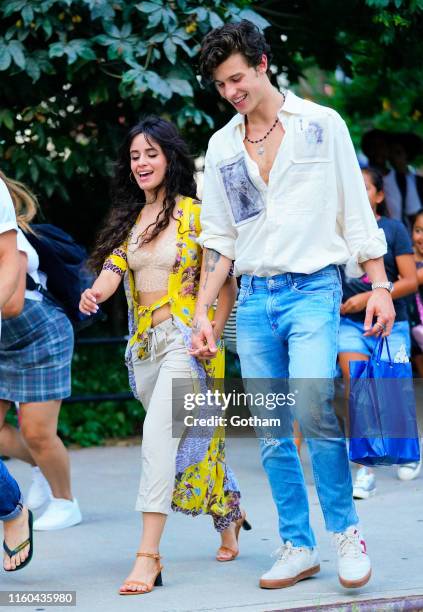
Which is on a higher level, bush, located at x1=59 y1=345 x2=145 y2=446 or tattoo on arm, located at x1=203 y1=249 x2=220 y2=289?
tattoo on arm, located at x1=203 y1=249 x2=220 y2=289

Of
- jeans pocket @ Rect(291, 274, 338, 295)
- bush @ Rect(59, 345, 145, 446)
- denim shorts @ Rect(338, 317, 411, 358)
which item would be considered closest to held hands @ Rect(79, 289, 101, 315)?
jeans pocket @ Rect(291, 274, 338, 295)

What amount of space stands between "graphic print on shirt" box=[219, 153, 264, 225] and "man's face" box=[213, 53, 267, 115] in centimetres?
20

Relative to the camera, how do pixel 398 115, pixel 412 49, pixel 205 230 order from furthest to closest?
1. pixel 398 115
2. pixel 412 49
3. pixel 205 230

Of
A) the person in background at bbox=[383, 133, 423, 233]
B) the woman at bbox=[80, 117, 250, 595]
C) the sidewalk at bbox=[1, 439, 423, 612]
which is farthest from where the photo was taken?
the person in background at bbox=[383, 133, 423, 233]

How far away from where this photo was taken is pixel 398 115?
14.1 m

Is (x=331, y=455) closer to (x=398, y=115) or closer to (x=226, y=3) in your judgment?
(x=226, y=3)

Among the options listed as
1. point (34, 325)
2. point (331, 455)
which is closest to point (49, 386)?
point (34, 325)

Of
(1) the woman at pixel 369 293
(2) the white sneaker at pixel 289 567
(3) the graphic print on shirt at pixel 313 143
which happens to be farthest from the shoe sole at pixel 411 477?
(3) the graphic print on shirt at pixel 313 143

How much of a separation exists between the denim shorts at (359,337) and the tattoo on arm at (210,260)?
200 centimetres

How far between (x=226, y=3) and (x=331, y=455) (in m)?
3.57

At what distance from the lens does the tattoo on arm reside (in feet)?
15.4

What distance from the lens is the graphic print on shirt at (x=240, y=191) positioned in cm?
447

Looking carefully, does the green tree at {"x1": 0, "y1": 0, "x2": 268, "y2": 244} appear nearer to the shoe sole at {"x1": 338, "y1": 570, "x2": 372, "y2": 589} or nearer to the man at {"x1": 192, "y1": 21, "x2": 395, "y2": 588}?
the man at {"x1": 192, "y1": 21, "x2": 395, "y2": 588}

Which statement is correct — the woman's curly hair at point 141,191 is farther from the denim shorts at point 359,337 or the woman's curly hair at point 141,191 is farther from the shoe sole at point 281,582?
the denim shorts at point 359,337
